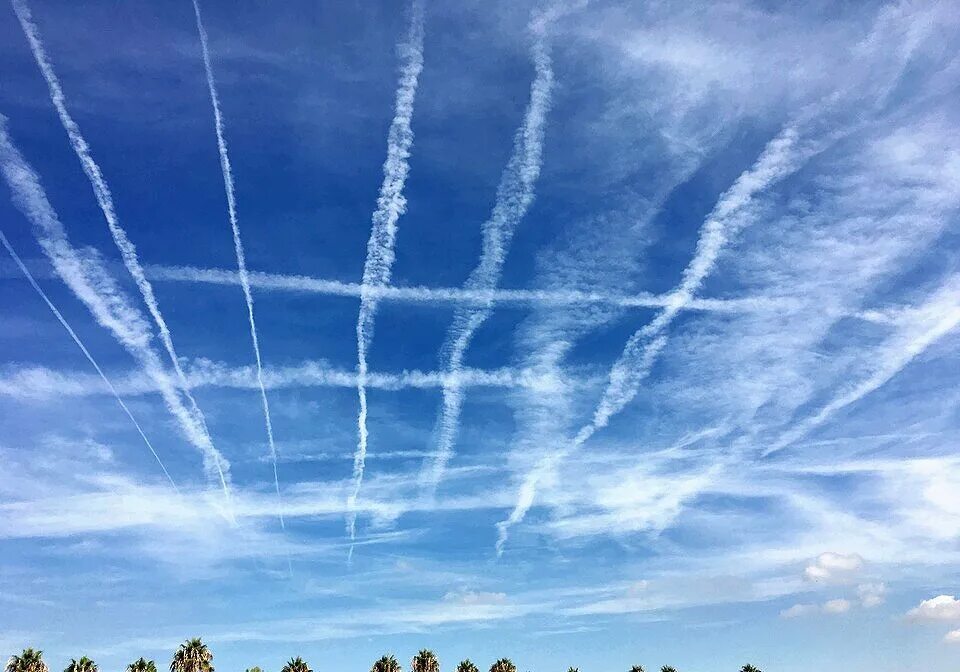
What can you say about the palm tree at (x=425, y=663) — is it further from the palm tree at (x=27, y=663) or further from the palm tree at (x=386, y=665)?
the palm tree at (x=27, y=663)

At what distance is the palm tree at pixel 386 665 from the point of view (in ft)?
389

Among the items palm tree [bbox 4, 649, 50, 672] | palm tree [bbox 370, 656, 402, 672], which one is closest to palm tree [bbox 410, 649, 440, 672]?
palm tree [bbox 370, 656, 402, 672]

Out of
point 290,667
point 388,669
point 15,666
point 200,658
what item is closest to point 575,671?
point 388,669

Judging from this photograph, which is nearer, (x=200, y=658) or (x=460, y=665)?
(x=200, y=658)

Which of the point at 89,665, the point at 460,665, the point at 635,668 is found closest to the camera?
the point at 89,665

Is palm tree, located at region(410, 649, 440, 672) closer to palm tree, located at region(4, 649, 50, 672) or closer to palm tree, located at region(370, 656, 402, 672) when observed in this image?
palm tree, located at region(370, 656, 402, 672)

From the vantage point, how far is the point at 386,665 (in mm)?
118812

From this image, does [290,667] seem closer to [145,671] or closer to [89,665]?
[145,671]

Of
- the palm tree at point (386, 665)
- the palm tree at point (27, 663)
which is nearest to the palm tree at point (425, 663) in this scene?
the palm tree at point (386, 665)

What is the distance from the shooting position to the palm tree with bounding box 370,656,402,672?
118m

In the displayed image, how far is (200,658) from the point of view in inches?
4291

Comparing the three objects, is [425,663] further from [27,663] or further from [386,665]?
[27,663]

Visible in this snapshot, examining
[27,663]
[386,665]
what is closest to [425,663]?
[386,665]

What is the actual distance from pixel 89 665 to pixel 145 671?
8308 millimetres
